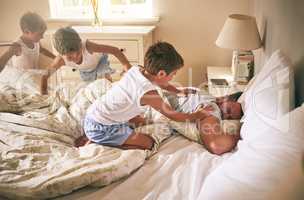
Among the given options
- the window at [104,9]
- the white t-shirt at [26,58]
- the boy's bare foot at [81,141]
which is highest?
the window at [104,9]

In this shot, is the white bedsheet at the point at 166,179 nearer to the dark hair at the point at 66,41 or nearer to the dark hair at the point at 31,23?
the dark hair at the point at 66,41

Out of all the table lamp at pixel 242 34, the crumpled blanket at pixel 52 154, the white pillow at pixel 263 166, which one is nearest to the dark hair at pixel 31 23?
the crumpled blanket at pixel 52 154

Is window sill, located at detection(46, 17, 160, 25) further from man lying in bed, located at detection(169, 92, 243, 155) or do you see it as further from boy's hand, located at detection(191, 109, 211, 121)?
boy's hand, located at detection(191, 109, 211, 121)

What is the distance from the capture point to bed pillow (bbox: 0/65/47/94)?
2139mm

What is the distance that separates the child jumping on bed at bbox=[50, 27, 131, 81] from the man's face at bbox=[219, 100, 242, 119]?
0.92 m

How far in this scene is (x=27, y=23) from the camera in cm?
255

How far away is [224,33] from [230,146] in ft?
3.56

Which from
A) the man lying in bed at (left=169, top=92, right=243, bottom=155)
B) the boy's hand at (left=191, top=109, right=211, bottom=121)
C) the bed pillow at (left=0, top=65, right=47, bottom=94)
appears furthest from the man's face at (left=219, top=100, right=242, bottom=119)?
the bed pillow at (left=0, top=65, right=47, bottom=94)

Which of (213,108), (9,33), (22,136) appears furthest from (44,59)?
(213,108)

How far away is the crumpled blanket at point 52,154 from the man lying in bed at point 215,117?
177mm

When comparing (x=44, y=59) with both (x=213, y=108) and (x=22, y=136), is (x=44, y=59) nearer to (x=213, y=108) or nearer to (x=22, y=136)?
(x=22, y=136)

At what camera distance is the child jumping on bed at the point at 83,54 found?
80.7 inches

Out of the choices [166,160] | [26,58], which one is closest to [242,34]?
[166,160]

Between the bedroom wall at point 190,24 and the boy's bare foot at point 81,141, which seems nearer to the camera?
the boy's bare foot at point 81,141
